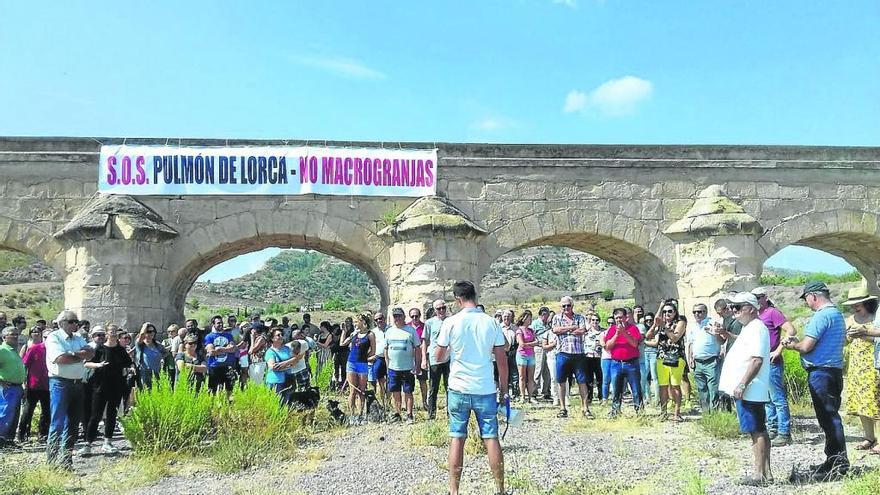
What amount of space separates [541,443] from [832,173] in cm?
911

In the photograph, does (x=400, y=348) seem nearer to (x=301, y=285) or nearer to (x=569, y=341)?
(x=569, y=341)

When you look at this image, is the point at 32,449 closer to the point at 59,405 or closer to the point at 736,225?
the point at 59,405

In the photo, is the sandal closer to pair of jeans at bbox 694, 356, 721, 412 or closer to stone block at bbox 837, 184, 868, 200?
pair of jeans at bbox 694, 356, 721, 412

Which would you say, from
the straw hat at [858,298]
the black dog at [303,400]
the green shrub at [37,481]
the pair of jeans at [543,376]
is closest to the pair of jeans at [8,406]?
the green shrub at [37,481]

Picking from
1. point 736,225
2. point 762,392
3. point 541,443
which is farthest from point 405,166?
point 762,392

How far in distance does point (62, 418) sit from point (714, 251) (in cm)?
985

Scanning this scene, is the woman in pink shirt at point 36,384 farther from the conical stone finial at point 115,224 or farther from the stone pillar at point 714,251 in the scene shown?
the stone pillar at point 714,251

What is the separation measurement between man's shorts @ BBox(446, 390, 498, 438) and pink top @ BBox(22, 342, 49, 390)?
5.54 meters

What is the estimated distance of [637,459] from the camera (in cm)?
643

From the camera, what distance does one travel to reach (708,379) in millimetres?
8039

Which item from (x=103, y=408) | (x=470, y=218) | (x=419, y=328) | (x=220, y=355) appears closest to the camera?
(x=103, y=408)

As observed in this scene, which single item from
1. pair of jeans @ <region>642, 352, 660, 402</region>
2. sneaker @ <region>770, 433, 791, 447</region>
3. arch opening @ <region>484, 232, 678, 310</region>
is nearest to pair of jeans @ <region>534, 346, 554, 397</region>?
pair of jeans @ <region>642, 352, 660, 402</region>

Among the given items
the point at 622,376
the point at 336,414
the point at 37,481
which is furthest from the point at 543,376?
the point at 37,481

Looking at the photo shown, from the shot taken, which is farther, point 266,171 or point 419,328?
point 266,171
